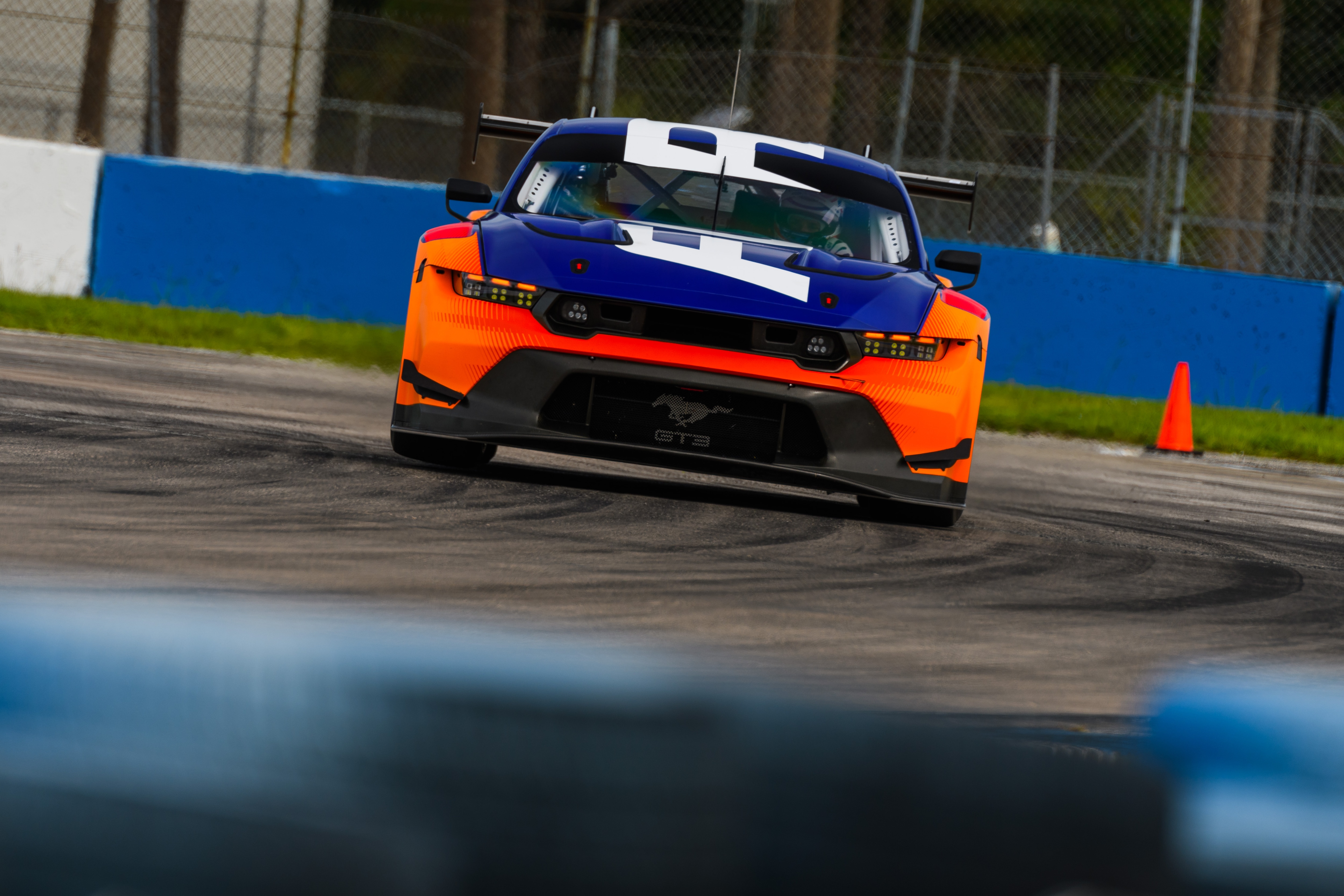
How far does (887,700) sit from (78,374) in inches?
281

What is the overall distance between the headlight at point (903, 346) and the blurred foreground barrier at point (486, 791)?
460 centimetres

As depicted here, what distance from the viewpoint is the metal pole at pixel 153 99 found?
16734 mm

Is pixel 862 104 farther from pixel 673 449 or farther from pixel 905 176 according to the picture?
pixel 673 449

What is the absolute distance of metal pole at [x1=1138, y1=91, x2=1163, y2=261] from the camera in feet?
53.3

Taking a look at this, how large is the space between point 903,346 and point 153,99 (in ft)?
42.3

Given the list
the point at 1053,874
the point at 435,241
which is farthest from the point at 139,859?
the point at 435,241

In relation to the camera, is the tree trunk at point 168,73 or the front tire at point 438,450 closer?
the front tire at point 438,450

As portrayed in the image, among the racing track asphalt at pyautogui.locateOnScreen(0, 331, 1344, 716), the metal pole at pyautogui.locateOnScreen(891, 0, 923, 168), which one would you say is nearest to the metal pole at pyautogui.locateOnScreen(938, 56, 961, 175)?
the metal pole at pyautogui.locateOnScreen(891, 0, 923, 168)

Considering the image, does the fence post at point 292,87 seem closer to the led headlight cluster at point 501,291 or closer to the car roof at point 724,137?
the car roof at point 724,137

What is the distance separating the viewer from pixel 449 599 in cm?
375

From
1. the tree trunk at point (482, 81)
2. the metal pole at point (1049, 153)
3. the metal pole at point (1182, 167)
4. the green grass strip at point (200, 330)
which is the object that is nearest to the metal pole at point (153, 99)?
the green grass strip at point (200, 330)

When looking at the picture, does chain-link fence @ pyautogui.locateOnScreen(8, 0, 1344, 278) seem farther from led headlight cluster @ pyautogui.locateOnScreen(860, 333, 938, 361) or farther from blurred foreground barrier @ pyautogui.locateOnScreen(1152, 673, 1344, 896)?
blurred foreground barrier @ pyautogui.locateOnScreen(1152, 673, 1344, 896)

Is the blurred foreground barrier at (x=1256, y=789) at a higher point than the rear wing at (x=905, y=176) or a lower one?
lower

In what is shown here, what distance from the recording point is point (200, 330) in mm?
13695
